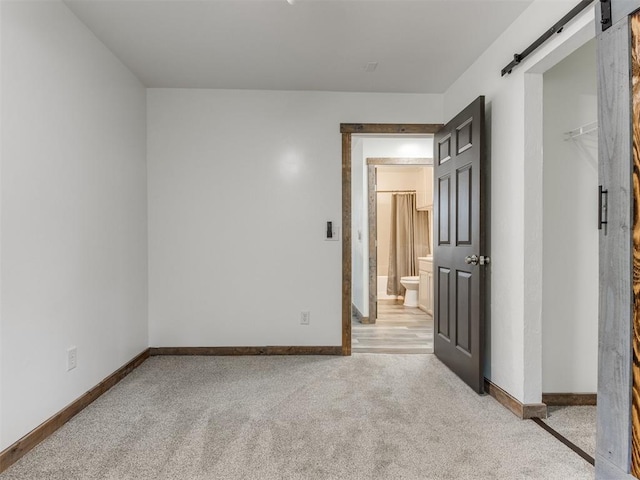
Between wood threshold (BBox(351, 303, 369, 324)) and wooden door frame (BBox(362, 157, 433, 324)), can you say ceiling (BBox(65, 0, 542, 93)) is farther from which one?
wood threshold (BBox(351, 303, 369, 324))

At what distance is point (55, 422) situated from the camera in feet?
7.66

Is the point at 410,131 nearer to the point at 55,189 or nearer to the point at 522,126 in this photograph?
the point at 522,126

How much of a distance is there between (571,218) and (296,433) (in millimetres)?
2130

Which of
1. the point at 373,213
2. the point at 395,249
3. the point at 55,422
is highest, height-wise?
the point at 373,213

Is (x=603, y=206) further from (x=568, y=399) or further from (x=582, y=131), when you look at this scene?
(x=568, y=399)

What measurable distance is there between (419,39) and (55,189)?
2455mm

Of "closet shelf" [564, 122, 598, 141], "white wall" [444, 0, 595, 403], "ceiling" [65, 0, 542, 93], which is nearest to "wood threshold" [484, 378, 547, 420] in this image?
"white wall" [444, 0, 595, 403]

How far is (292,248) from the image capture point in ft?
12.9

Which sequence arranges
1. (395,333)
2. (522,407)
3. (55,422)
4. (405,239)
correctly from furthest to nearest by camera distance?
(405,239), (395,333), (522,407), (55,422)

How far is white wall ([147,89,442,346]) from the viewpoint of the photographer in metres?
3.88

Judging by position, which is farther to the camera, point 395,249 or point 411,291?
point 395,249

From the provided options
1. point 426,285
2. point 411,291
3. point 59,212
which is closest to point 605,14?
point 59,212

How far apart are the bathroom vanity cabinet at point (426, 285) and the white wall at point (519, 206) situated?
10.7 ft

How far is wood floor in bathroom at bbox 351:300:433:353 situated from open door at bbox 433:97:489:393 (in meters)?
0.53
